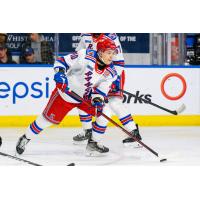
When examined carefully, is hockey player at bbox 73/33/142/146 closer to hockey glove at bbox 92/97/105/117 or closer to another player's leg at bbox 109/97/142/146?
another player's leg at bbox 109/97/142/146

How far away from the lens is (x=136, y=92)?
5.71 meters

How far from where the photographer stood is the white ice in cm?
389

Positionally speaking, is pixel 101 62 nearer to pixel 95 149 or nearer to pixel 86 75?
pixel 86 75

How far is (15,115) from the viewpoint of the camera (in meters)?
5.56

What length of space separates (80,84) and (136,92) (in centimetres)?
181

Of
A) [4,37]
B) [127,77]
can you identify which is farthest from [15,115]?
[127,77]

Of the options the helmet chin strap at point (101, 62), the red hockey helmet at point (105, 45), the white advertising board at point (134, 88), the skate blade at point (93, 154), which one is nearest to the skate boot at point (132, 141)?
the skate blade at point (93, 154)

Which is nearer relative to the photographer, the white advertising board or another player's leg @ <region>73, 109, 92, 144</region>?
another player's leg @ <region>73, 109, 92, 144</region>

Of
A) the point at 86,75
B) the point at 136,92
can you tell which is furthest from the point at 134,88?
the point at 86,75

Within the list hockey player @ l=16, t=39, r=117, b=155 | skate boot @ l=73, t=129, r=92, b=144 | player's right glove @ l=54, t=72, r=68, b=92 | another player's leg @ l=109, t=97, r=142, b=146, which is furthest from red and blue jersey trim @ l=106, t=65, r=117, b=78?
skate boot @ l=73, t=129, r=92, b=144

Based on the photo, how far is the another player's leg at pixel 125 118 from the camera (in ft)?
14.4

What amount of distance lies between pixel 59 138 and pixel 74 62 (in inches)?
46.7

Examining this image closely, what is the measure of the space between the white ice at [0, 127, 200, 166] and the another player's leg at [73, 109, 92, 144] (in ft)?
0.26
